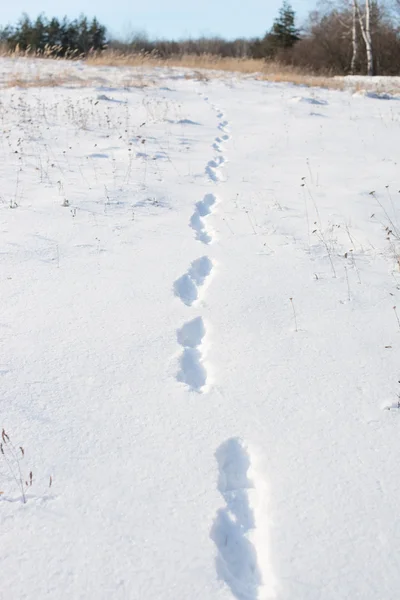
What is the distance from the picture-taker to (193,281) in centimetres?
338

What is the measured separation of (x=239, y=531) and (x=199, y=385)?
822 millimetres

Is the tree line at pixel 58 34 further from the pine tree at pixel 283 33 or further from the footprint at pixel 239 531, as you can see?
the footprint at pixel 239 531

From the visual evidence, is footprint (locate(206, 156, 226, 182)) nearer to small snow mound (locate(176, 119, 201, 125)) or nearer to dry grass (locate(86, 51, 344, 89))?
small snow mound (locate(176, 119, 201, 125))

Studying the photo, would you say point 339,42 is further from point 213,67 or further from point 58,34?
point 58,34

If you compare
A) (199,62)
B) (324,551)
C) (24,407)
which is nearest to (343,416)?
(324,551)

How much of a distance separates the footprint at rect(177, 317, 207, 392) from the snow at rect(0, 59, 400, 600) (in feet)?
0.04

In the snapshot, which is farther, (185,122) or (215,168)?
(185,122)

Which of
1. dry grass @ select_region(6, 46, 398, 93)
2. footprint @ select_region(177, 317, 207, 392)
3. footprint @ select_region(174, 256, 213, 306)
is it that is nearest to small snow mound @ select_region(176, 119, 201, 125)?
dry grass @ select_region(6, 46, 398, 93)

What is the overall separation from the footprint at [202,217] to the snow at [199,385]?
1.0 inches

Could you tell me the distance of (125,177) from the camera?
5500 mm

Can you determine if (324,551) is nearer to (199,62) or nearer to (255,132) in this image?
(255,132)

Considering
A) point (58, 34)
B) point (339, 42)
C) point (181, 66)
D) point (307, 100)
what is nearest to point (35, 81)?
point (181, 66)

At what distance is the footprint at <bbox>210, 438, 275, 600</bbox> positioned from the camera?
144 centimetres

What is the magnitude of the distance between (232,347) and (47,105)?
776cm
